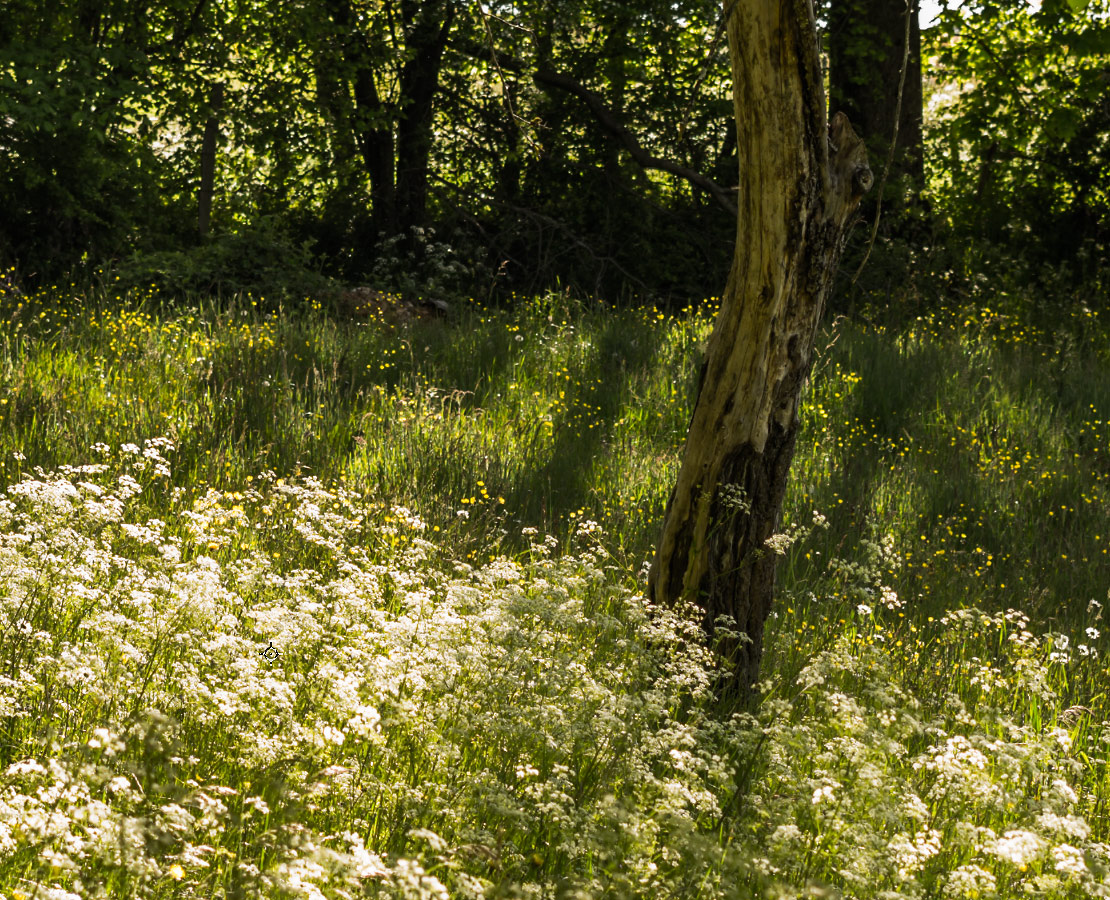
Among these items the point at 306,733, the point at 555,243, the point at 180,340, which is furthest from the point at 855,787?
the point at 555,243

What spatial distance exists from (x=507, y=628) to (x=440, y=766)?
0.44 m

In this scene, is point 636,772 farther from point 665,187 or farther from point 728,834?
point 665,187

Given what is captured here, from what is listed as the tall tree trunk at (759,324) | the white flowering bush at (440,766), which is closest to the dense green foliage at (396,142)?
the tall tree trunk at (759,324)

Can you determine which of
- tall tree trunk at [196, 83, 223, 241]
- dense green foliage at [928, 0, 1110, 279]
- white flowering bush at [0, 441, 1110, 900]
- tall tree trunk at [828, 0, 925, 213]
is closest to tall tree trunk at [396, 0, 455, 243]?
tall tree trunk at [196, 83, 223, 241]

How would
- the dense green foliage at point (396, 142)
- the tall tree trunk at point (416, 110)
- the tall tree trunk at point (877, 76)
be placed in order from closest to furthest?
the dense green foliage at point (396, 142) → the tall tree trunk at point (877, 76) → the tall tree trunk at point (416, 110)

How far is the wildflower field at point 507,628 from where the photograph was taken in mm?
2436

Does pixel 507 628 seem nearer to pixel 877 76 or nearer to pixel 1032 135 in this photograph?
pixel 877 76

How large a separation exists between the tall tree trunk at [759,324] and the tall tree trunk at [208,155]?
9.82 metres

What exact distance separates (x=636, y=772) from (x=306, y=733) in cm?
84

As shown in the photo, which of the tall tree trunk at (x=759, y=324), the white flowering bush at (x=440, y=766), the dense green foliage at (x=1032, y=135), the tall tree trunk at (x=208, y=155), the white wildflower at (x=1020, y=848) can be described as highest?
the dense green foliage at (x=1032, y=135)

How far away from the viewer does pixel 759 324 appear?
3.92 meters

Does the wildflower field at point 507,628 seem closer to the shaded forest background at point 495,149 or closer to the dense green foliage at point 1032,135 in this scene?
the shaded forest background at point 495,149

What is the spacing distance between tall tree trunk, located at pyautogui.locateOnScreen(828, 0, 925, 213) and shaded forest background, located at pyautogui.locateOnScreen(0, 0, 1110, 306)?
51 millimetres

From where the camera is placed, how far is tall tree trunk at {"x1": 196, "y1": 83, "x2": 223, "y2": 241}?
41.1 feet
